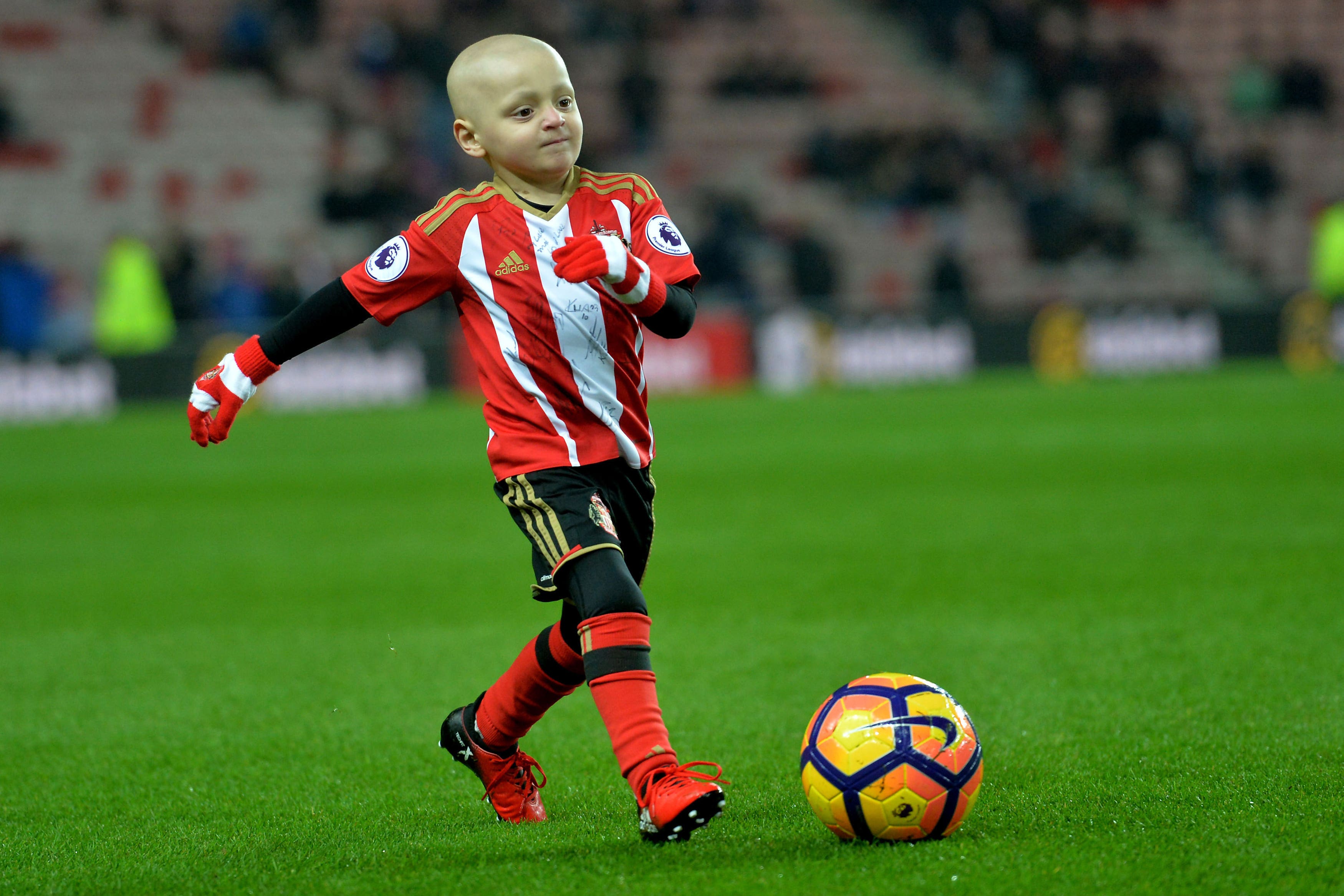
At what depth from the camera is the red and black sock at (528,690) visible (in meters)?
3.76

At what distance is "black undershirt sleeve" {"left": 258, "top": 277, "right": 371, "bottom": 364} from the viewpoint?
3.65 m

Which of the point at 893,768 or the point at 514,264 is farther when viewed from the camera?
the point at 514,264

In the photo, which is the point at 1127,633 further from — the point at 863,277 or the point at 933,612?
the point at 863,277

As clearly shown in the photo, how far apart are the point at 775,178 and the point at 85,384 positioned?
10927 millimetres

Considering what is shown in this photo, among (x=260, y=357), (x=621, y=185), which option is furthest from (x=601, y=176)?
(x=260, y=357)

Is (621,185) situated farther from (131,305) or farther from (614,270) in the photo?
(131,305)

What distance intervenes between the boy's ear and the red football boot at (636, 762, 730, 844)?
1449 mm

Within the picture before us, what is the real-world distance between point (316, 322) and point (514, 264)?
50cm

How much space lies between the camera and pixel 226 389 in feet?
12.1

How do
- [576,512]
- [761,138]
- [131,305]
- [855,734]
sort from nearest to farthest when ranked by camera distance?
[855,734] → [576,512] → [131,305] → [761,138]

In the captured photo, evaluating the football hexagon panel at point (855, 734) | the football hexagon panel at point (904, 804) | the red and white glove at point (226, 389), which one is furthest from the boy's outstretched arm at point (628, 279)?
the football hexagon panel at point (904, 804)

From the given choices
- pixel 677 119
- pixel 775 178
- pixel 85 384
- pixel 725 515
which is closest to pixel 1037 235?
pixel 775 178

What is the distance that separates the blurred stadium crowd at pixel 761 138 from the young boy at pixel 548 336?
17402 millimetres

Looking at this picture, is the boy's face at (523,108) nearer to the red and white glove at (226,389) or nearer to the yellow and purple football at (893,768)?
the red and white glove at (226,389)
